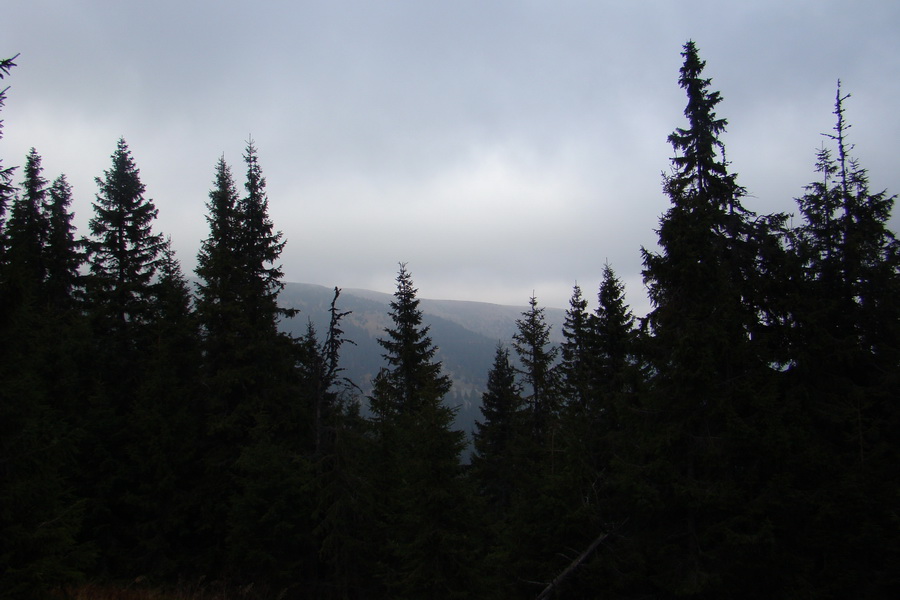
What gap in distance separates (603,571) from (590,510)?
4.77 ft

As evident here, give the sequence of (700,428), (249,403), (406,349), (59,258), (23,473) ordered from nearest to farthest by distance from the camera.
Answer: (23,473) < (700,428) < (249,403) < (59,258) < (406,349)

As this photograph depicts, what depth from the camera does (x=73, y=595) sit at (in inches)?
351

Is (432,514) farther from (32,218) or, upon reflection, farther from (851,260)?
(32,218)

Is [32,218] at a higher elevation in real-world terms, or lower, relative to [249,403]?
higher

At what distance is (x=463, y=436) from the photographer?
1214cm

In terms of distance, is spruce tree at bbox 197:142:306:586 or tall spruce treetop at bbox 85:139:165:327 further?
tall spruce treetop at bbox 85:139:165:327

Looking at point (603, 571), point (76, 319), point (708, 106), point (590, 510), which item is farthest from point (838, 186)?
point (76, 319)

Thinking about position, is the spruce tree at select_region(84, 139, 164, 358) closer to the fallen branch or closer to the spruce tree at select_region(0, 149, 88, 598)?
the spruce tree at select_region(0, 149, 88, 598)

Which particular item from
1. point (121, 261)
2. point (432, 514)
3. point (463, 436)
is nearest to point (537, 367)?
point (463, 436)

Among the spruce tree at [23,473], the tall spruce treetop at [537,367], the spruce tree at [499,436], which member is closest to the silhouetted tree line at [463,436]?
the spruce tree at [23,473]

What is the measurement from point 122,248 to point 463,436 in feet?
58.6

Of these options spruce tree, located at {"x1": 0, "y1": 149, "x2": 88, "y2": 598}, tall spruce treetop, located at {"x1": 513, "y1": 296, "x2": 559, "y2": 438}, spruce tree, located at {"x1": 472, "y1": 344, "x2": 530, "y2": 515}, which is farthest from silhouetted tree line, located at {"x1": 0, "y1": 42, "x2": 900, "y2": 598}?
spruce tree, located at {"x1": 472, "y1": 344, "x2": 530, "y2": 515}

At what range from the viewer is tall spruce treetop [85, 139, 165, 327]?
19281mm

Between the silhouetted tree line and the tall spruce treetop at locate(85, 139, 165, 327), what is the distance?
11cm
